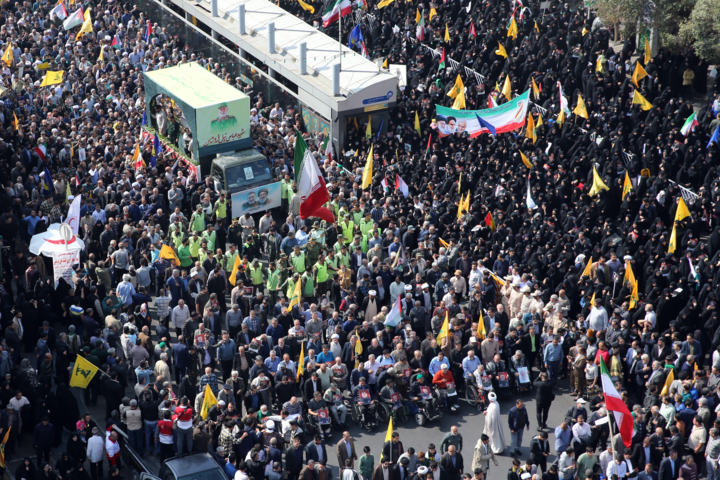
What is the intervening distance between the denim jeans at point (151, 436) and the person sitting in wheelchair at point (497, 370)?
5.95m

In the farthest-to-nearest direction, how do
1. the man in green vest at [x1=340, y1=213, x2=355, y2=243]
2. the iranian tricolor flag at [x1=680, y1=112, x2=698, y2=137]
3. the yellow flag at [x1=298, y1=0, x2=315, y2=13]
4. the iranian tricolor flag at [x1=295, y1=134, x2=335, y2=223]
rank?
the yellow flag at [x1=298, y1=0, x2=315, y2=13], the iranian tricolor flag at [x1=680, y1=112, x2=698, y2=137], the man in green vest at [x1=340, y1=213, x2=355, y2=243], the iranian tricolor flag at [x1=295, y1=134, x2=335, y2=223]

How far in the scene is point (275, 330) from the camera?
63.5 ft

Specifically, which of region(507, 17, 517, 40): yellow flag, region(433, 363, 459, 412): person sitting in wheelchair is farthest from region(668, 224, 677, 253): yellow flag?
region(507, 17, 517, 40): yellow flag

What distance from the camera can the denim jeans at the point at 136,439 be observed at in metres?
17.1

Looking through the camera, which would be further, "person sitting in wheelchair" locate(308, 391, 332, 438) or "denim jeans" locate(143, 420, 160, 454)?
"person sitting in wheelchair" locate(308, 391, 332, 438)

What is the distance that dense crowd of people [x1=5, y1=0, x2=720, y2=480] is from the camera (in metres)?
17.0

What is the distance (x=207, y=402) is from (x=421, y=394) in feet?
12.6

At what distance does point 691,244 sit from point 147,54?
18602 millimetres

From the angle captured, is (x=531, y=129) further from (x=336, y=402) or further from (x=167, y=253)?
(x=336, y=402)

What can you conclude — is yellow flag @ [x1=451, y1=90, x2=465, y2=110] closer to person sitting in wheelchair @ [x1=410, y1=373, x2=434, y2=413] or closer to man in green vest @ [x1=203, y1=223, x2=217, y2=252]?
man in green vest @ [x1=203, y1=223, x2=217, y2=252]

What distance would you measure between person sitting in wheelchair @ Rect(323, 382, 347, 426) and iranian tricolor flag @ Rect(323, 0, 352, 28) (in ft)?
56.9

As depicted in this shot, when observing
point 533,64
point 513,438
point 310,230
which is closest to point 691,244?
point 513,438

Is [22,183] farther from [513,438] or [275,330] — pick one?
[513,438]

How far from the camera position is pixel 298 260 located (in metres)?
21.5
